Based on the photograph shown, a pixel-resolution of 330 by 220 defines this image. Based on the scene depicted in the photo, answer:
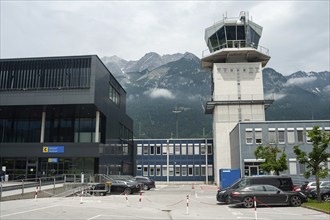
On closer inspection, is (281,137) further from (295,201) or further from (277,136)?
(295,201)

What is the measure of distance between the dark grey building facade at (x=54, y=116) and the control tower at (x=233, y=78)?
1906 cm

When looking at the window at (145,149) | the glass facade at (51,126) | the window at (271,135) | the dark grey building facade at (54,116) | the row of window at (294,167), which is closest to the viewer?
the dark grey building facade at (54,116)

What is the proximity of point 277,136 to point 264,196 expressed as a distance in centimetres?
2608

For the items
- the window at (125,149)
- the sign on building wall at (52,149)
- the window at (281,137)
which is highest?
the window at (281,137)

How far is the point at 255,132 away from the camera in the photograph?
45.2 metres

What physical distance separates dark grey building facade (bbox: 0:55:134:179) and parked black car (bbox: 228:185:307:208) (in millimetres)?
23920

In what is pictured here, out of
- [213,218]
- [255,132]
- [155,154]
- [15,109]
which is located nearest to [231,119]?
[255,132]

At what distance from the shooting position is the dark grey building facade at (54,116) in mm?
40406

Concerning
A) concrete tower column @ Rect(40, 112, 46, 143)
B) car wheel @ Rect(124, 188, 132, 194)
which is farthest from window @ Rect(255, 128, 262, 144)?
concrete tower column @ Rect(40, 112, 46, 143)

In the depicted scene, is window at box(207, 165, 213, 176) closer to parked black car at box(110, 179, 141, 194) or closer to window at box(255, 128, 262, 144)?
window at box(255, 128, 262, 144)

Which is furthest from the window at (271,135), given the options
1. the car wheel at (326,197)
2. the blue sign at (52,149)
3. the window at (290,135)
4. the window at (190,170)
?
the blue sign at (52,149)

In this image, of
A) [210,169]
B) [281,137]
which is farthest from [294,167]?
[210,169]

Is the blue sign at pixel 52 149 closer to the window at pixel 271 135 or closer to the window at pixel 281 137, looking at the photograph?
the window at pixel 271 135

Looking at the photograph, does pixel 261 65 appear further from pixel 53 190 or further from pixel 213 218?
pixel 213 218
